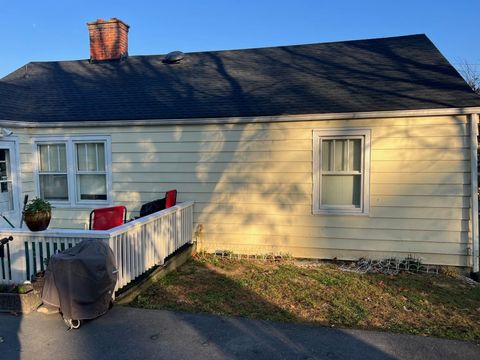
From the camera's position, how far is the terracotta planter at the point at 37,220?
4.75 meters

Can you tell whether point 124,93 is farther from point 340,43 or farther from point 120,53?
point 340,43

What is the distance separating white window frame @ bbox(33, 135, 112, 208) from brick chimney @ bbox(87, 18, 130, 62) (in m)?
4.01

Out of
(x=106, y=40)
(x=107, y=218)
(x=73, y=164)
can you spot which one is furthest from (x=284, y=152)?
(x=106, y=40)

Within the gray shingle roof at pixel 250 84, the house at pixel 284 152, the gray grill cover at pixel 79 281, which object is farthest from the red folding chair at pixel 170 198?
the gray grill cover at pixel 79 281

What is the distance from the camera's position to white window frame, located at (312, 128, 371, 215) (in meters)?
6.69

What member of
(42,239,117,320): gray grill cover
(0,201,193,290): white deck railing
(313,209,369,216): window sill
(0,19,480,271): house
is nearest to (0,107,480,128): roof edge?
(0,19,480,271): house

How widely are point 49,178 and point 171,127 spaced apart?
312cm

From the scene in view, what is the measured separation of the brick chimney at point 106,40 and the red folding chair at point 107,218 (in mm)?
6078

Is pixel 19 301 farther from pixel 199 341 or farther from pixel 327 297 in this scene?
pixel 327 297

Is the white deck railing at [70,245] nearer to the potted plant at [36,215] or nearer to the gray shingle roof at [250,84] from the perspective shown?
the potted plant at [36,215]

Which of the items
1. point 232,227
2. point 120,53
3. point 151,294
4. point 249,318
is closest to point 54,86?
point 120,53

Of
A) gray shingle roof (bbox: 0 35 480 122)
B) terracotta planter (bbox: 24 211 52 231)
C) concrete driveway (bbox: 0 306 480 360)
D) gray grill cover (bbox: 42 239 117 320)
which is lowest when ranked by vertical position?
concrete driveway (bbox: 0 306 480 360)

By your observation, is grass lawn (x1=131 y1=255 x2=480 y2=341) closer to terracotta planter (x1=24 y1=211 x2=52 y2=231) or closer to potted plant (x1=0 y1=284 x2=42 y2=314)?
potted plant (x1=0 y1=284 x2=42 y2=314)

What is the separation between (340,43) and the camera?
988 centimetres
